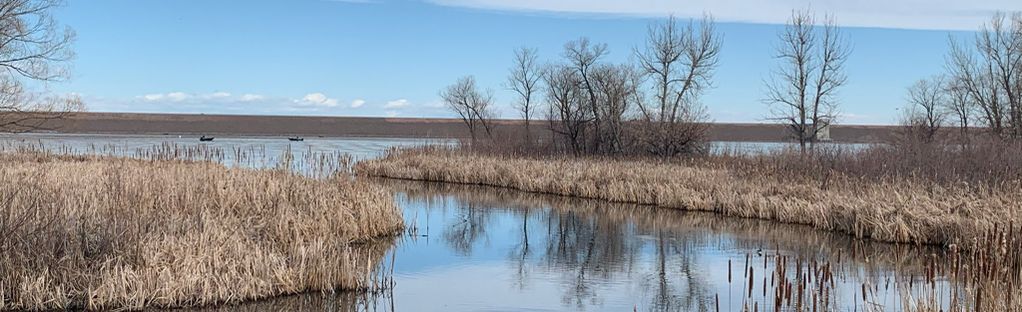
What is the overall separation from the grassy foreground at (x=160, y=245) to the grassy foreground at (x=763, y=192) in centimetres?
702

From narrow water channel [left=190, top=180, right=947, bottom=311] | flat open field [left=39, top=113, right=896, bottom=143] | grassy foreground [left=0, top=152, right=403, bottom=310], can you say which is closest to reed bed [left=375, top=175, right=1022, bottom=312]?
narrow water channel [left=190, top=180, right=947, bottom=311]

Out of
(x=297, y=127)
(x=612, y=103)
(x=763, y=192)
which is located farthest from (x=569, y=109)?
(x=297, y=127)

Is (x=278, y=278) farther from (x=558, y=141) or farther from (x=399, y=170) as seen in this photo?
(x=558, y=141)

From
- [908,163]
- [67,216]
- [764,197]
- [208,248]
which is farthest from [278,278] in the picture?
[908,163]

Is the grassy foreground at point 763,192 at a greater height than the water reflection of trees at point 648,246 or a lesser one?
greater

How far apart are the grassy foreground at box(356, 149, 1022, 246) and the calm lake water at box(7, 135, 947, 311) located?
0.44m

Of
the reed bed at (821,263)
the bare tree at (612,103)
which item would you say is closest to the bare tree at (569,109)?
the bare tree at (612,103)

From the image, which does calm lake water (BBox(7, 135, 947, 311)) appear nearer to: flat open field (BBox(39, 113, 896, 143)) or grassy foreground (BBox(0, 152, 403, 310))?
grassy foreground (BBox(0, 152, 403, 310))

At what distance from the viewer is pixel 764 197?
16.3m

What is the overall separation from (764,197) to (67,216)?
12.0 metres

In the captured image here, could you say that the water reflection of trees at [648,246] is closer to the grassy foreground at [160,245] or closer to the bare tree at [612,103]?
the grassy foreground at [160,245]

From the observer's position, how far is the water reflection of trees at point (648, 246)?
959 centimetres

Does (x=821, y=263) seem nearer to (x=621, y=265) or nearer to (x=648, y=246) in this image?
(x=621, y=265)

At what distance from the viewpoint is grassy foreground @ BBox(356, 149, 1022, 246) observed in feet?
40.5
